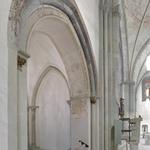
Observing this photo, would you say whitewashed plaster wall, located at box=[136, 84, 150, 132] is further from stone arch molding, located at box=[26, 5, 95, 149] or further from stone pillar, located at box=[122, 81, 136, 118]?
stone arch molding, located at box=[26, 5, 95, 149]

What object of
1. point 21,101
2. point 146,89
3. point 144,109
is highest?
point 146,89

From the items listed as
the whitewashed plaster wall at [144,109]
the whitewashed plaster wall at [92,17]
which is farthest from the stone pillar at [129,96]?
the whitewashed plaster wall at [144,109]

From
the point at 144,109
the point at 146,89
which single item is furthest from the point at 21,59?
the point at 144,109

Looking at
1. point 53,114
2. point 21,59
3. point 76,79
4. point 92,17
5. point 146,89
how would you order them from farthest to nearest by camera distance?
point 146,89, point 53,114, point 92,17, point 76,79, point 21,59

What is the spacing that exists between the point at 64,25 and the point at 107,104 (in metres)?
2.52

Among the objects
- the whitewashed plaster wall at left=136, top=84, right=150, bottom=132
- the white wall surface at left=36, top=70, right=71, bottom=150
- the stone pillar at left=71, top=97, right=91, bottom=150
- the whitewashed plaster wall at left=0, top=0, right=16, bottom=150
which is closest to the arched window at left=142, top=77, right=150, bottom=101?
the whitewashed plaster wall at left=136, top=84, right=150, bottom=132

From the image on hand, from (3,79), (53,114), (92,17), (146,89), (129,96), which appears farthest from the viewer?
(146,89)

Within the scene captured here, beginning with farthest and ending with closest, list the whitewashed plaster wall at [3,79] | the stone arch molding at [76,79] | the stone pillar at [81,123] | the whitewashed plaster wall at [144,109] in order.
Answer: the whitewashed plaster wall at [144,109], the stone pillar at [81,123], the stone arch molding at [76,79], the whitewashed plaster wall at [3,79]

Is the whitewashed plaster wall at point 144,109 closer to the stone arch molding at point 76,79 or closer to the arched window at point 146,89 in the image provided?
the arched window at point 146,89

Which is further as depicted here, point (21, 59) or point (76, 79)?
point (76, 79)

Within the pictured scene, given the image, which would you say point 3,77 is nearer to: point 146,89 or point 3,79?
point 3,79

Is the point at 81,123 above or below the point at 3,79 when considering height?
below

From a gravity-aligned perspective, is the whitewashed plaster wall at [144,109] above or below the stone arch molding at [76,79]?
Answer: below

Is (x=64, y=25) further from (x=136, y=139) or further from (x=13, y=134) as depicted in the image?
(x=136, y=139)
